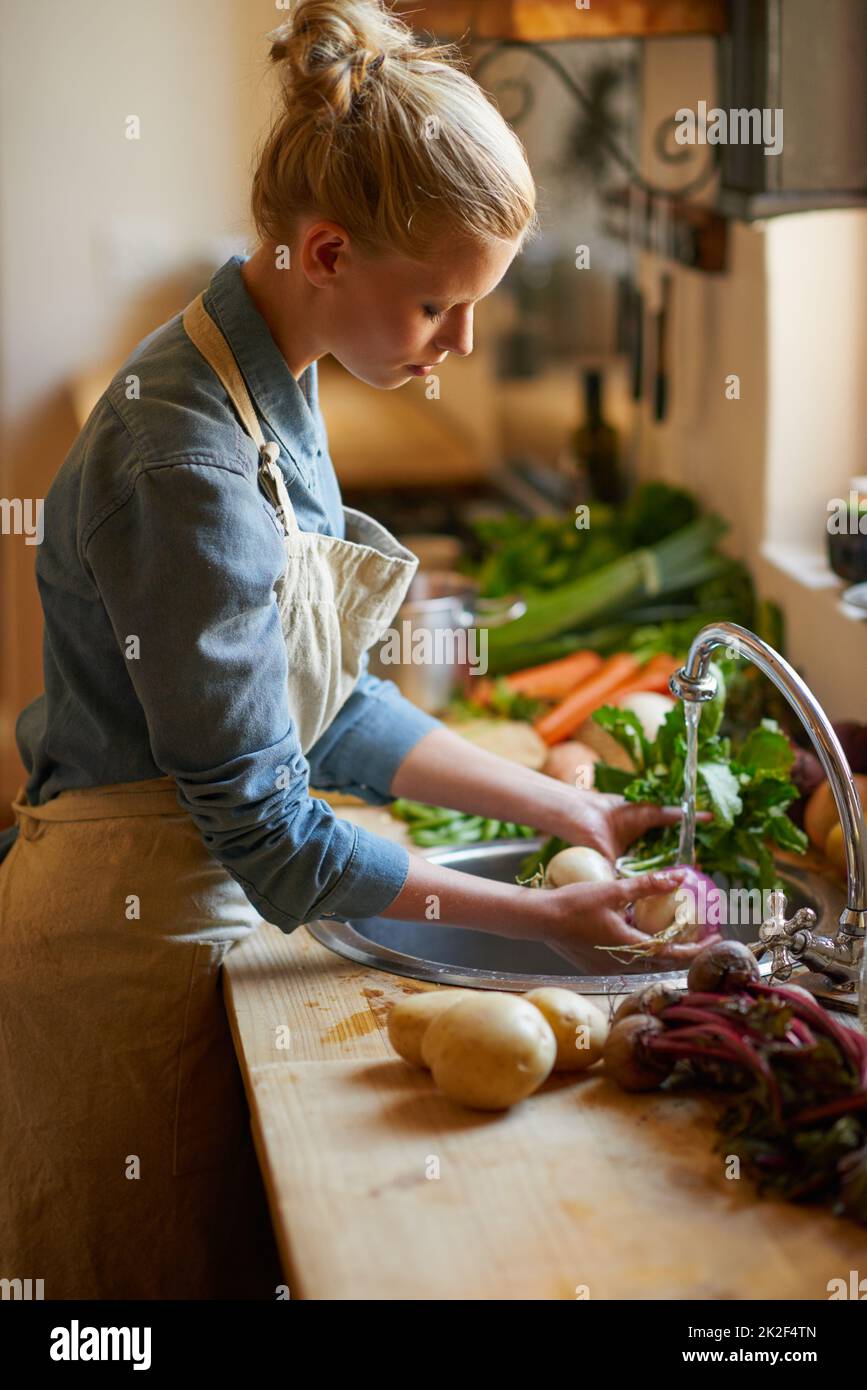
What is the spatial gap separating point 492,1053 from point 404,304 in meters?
0.59

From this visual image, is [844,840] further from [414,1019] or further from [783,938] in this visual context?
[414,1019]

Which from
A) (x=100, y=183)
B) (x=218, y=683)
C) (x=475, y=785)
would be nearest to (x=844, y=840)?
(x=475, y=785)

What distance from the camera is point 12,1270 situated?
1326 millimetres

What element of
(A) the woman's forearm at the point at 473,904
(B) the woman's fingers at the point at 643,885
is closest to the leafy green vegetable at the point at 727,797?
(B) the woman's fingers at the point at 643,885

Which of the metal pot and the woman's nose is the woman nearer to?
the woman's nose

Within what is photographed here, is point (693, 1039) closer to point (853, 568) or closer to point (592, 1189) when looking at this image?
point (592, 1189)

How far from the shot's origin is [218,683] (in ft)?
3.71

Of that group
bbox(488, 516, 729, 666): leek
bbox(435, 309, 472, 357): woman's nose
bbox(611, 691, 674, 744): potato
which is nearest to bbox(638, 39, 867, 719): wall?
bbox(488, 516, 729, 666): leek

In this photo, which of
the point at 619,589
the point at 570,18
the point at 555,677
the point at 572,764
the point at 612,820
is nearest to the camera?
the point at 612,820

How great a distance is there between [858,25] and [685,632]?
2.73 ft

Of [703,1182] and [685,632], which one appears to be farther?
[685,632]
